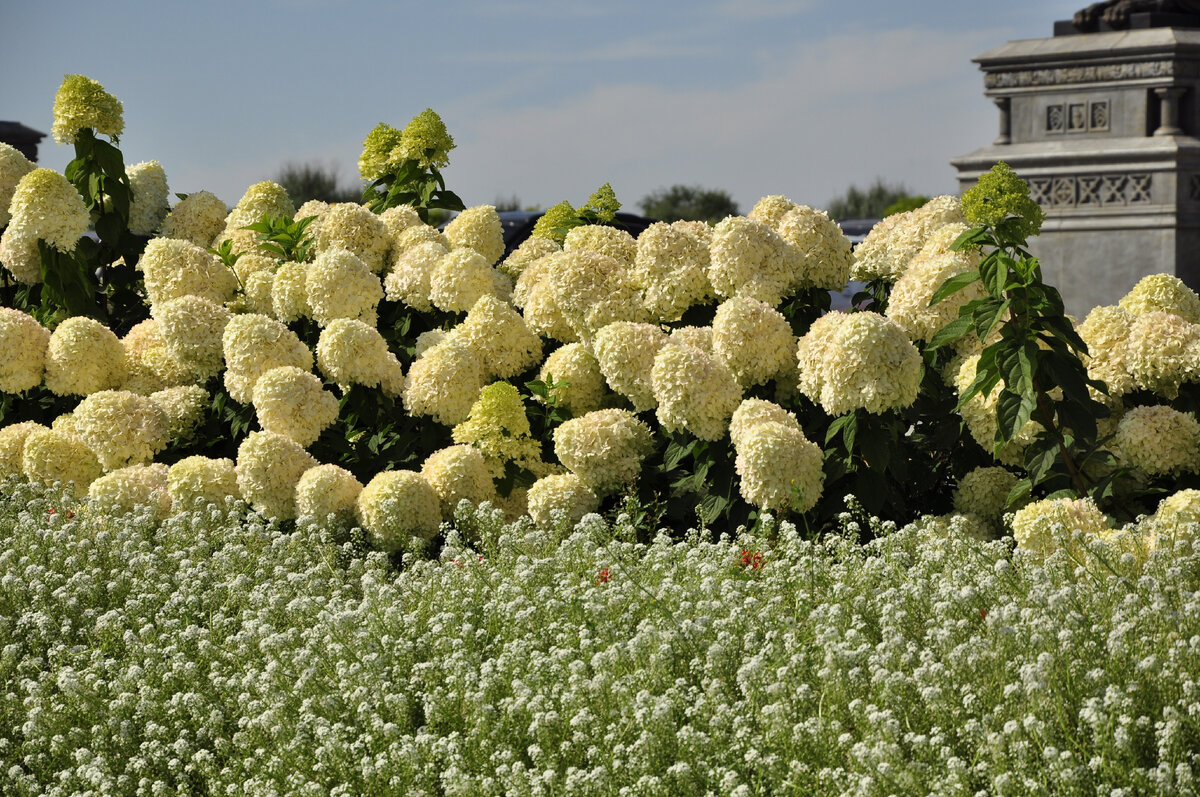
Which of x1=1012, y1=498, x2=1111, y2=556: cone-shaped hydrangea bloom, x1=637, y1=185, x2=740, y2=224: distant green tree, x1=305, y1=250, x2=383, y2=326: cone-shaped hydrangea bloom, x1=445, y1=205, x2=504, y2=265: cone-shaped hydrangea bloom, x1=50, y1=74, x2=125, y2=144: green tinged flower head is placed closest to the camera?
x1=1012, y1=498, x2=1111, y2=556: cone-shaped hydrangea bloom

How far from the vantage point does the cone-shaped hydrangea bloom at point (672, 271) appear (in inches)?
227

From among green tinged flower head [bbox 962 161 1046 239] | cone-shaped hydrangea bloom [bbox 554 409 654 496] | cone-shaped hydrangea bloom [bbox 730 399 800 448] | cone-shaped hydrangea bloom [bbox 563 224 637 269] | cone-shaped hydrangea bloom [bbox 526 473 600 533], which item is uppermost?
green tinged flower head [bbox 962 161 1046 239]

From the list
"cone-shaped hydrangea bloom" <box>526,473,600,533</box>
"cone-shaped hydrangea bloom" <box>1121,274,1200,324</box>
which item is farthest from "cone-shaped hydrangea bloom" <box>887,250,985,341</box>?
"cone-shaped hydrangea bloom" <box>526,473,600,533</box>

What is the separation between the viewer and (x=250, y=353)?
5.81m

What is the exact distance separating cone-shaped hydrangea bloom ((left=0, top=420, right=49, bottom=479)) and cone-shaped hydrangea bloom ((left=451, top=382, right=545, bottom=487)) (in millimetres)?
2245

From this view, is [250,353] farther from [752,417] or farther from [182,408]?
[752,417]

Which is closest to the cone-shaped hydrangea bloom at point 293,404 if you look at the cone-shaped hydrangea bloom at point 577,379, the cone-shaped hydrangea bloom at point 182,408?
the cone-shaped hydrangea bloom at point 182,408

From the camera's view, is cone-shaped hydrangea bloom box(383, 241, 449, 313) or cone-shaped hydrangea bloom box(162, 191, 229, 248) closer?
cone-shaped hydrangea bloom box(383, 241, 449, 313)

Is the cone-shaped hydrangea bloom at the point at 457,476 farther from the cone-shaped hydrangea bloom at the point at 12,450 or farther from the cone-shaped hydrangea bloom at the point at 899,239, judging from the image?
the cone-shaped hydrangea bloom at the point at 12,450

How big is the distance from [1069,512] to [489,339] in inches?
101

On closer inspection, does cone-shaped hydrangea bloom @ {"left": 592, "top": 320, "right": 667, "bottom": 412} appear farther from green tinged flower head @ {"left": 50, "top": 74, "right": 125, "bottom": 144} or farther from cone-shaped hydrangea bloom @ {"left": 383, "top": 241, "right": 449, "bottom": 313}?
green tinged flower head @ {"left": 50, "top": 74, "right": 125, "bottom": 144}

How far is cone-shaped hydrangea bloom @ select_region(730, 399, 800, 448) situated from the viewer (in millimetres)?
5035

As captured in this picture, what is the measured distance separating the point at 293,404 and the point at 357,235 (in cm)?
157

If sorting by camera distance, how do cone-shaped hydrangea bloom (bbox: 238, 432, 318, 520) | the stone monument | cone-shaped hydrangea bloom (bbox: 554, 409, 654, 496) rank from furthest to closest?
the stone monument
cone-shaped hydrangea bloom (bbox: 238, 432, 318, 520)
cone-shaped hydrangea bloom (bbox: 554, 409, 654, 496)
